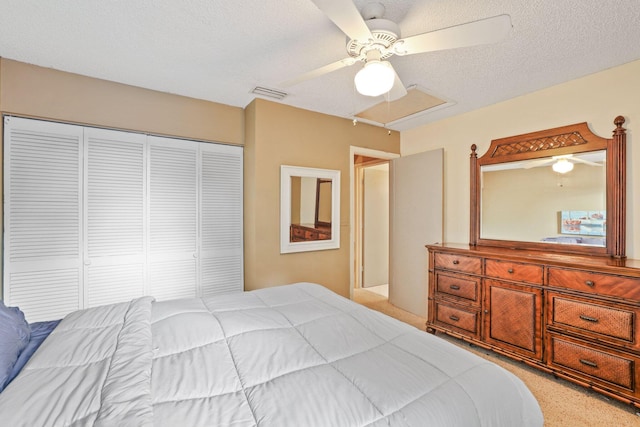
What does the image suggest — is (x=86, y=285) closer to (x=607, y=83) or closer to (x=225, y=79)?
(x=225, y=79)

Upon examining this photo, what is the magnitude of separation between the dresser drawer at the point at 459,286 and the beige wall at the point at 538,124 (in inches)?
25.6

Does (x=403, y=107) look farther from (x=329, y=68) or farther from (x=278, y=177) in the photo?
(x=329, y=68)

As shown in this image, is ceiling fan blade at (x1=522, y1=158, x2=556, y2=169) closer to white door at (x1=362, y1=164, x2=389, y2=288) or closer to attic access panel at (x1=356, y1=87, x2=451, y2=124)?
attic access panel at (x1=356, y1=87, x2=451, y2=124)

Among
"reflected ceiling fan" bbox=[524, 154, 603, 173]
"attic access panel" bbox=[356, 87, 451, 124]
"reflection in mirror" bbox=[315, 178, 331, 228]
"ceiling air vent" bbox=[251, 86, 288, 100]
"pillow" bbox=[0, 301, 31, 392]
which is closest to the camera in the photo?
"pillow" bbox=[0, 301, 31, 392]

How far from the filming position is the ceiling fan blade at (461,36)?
4.16ft

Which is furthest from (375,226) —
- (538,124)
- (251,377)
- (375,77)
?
(251,377)

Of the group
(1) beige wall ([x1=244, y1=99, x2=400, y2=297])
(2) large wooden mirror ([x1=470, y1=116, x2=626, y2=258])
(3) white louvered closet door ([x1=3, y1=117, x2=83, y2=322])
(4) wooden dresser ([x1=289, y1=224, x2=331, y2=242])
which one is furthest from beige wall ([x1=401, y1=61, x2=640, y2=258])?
(3) white louvered closet door ([x1=3, y1=117, x2=83, y2=322])

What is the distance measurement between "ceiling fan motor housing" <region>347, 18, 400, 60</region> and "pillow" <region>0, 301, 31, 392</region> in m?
2.14

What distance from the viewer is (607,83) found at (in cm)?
230

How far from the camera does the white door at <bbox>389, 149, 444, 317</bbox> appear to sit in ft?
11.6

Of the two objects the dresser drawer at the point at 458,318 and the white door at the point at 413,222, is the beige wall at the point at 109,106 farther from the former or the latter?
the dresser drawer at the point at 458,318

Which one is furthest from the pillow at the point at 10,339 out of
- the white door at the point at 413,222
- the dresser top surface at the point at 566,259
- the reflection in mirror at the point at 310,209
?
the white door at the point at 413,222

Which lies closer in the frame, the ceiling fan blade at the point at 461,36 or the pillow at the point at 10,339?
the pillow at the point at 10,339

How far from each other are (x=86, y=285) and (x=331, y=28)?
3.00 metres
